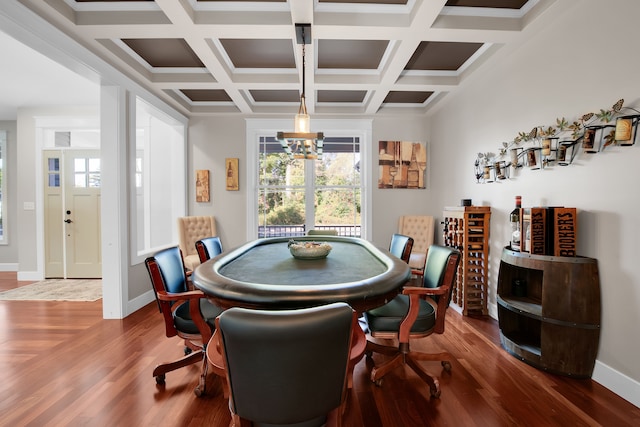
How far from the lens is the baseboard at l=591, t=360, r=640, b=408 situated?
1852 millimetres

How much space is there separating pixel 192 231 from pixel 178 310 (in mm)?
2839

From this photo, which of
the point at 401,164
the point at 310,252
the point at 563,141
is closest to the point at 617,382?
the point at 563,141

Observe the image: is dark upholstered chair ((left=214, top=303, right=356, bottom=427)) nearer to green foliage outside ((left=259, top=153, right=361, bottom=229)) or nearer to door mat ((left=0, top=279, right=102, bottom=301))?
door mat ((left=0, top=279, right=102, bottom=301))

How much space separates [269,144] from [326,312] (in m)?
4.56

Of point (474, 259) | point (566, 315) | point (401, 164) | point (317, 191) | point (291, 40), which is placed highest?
point (291, 40)

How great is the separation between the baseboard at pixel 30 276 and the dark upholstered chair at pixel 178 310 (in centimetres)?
438

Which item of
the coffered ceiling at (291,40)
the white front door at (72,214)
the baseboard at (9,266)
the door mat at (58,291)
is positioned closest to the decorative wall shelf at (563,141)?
the coffered ceiling at (291,40)

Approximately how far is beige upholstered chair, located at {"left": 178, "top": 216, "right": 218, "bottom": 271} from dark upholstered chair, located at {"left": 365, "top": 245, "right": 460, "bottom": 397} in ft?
9.98

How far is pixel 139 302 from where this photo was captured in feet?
11.8

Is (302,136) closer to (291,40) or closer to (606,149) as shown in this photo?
(291,40)

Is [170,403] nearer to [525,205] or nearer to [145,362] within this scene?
[145,362]

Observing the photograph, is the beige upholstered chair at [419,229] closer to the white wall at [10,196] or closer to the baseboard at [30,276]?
the baseboard at [30,276]

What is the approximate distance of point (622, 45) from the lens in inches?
76.7

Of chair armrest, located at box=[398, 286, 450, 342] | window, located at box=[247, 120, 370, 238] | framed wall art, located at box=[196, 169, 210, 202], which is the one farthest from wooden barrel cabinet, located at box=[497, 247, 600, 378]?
framed wall art, located at box=[196, 169, 210, 202]
